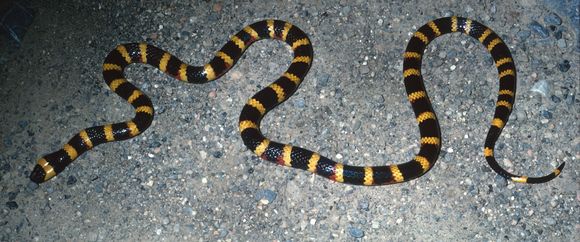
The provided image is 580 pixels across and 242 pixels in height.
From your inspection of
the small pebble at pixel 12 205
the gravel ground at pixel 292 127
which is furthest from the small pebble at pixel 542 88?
the small pebble at pixel 12 205

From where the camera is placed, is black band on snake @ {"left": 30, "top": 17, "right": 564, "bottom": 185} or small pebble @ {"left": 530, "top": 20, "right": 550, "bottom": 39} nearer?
black band on snake @ {"left": 30, "top": 17, "right": 564, "bottom": 185}

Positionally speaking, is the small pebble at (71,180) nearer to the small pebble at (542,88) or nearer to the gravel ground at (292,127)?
the gravel ground at (292,127)

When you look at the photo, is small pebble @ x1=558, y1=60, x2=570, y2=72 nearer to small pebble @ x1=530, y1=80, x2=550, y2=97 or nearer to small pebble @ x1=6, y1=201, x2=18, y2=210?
small pebble @ x1=530, y1=80, x2=550, y2=97

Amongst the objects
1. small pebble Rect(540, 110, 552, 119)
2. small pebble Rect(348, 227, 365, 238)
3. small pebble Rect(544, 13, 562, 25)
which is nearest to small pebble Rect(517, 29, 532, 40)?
small pebble Rect(544, 13, 562, 25)

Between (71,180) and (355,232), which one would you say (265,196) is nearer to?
(355,232)

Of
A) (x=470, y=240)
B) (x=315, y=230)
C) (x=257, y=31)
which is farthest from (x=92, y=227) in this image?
(x=470, y=240)

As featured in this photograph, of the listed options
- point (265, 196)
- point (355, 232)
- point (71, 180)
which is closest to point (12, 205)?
point (71, 180)
